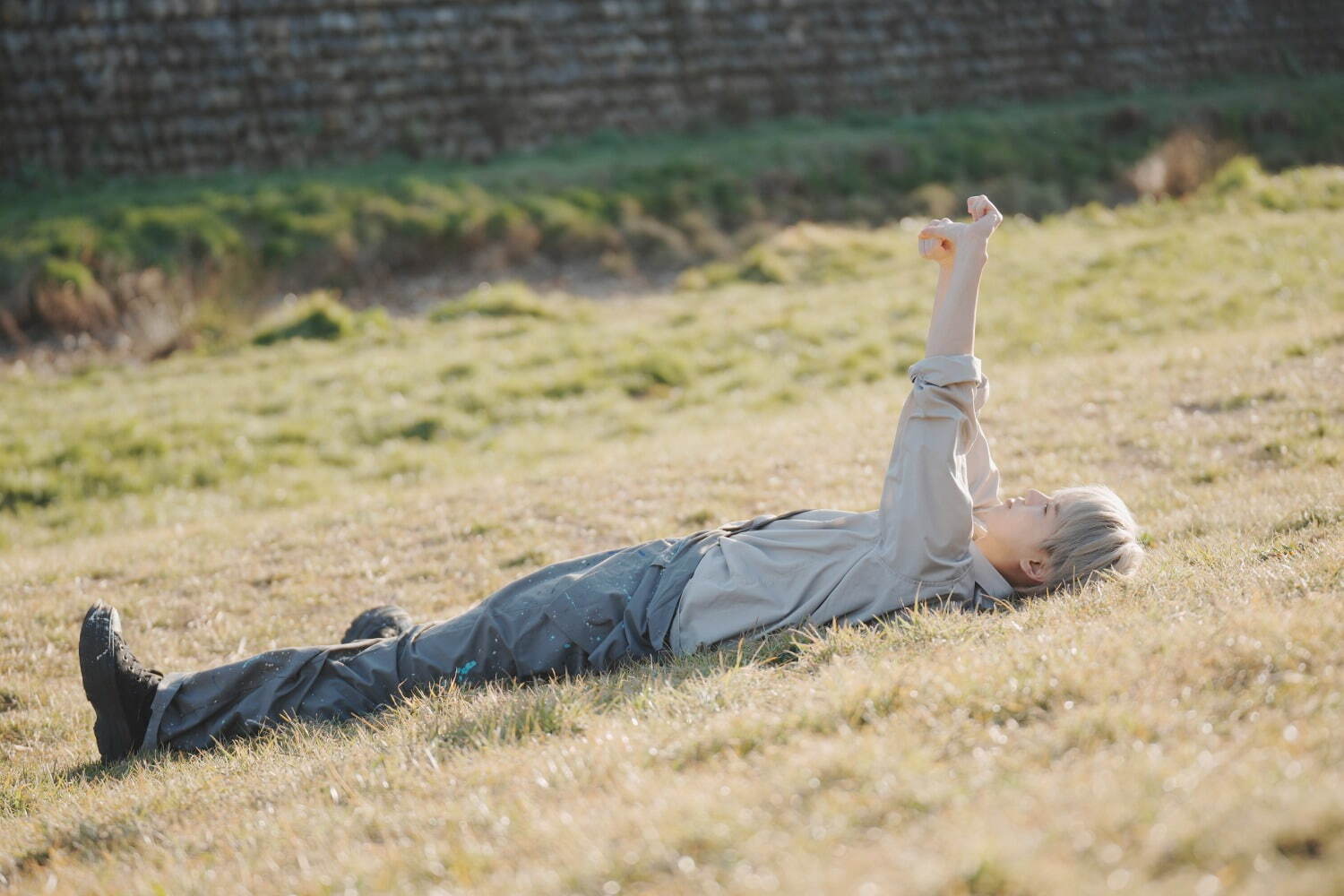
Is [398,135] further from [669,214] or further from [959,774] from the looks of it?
[959,774]

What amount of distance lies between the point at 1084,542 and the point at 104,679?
3314mm

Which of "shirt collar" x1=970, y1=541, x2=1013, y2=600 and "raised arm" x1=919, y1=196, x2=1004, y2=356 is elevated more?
"raised arm" x1=919, y1=196, x2=1004, y2=356

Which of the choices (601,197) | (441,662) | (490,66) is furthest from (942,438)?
(490,66)

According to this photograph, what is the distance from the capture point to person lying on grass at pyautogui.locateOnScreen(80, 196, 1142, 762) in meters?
3.72

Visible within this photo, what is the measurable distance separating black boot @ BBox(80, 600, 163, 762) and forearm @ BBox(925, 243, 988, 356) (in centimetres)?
286

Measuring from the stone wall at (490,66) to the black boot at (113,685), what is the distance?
11776 millimetres

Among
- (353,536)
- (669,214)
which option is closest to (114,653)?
(353,536)

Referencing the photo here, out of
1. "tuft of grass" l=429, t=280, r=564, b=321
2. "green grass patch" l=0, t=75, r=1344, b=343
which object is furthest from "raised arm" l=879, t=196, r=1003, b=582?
"green grass patch" l=0, t=75, r=1344, b=343

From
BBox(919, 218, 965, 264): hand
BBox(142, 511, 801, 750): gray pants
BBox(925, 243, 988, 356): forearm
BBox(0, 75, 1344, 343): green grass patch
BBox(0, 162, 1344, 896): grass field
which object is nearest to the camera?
BBox(0, 162, 1344, 896): grass field

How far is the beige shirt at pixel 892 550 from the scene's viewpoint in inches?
139

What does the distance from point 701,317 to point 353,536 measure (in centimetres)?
537

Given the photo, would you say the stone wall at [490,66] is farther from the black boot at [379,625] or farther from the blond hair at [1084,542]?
the blond hair at [1084,542]

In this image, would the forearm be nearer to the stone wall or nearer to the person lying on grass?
the person lying on grass

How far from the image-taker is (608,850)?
224 cm
